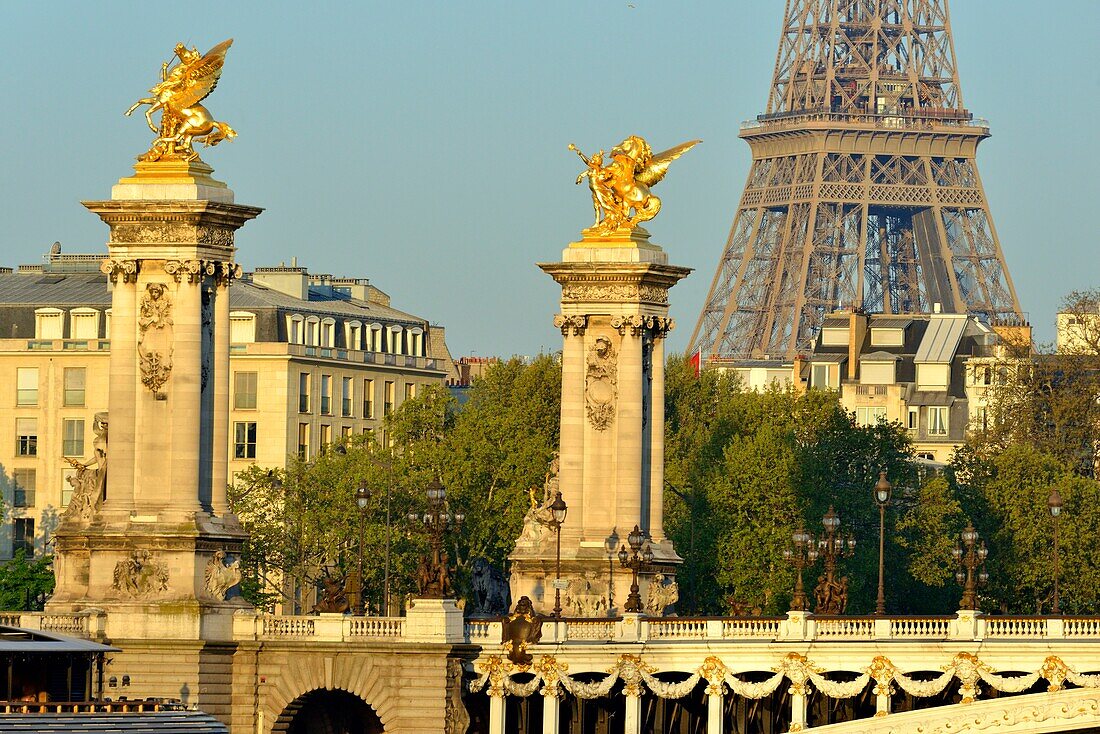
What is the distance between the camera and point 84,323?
497 feet

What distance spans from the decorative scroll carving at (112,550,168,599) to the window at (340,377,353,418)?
6117 centimetres

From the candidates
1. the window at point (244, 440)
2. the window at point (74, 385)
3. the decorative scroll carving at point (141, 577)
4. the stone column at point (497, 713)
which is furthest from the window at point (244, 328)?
the decorative scroll carving at point (141, 577)

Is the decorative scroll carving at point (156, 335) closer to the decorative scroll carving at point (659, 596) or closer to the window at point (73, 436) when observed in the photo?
the decorative scroll carving at point (659, 596)

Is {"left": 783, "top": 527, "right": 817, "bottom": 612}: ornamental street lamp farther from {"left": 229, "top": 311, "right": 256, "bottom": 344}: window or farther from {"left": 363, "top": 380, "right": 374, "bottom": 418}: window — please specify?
{"left": 363, "top": 380, "right": 374, "bottom": 418}: window

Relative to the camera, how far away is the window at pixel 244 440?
15050 centimetres

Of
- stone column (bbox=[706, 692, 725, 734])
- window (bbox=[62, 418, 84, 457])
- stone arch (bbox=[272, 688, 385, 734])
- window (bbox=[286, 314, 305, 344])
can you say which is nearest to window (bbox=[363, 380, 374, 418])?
window (bbox=[286, 314, 305, 344])

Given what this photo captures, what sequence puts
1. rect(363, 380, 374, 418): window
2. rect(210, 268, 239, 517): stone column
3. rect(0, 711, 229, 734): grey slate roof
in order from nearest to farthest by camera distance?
rect(0, 711, 229, 734): grey slate roof
rect(210, 268, 239, 517): stone column
rect(363, 380, 374, 418): window

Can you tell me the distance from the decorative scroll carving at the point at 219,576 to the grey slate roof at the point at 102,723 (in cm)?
1159

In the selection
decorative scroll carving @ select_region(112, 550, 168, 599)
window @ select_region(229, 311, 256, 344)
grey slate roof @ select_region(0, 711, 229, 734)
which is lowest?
grey slate roof @ select_region(0, 711, 229, 734)

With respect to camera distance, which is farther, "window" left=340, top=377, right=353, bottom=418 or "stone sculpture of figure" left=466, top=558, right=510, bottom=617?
"window" left=340, top=377, right=353, bottom=418

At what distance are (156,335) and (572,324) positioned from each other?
58.4 ft

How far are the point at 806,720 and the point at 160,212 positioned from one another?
20.0 metres

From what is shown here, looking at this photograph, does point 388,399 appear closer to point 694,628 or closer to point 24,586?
point 24,586

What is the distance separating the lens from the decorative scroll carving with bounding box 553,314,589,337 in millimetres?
110812
